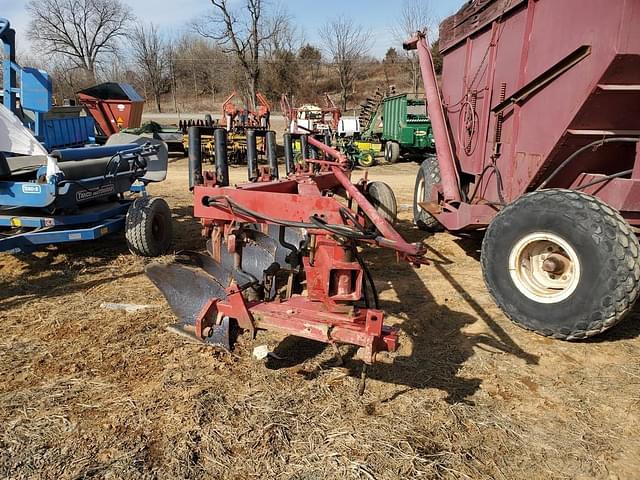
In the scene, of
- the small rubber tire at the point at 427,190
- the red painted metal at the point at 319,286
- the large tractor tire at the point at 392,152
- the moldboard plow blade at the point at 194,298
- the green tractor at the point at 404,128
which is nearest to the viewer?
the red painted metal at the point at 319,286

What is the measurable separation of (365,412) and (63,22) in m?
50.9

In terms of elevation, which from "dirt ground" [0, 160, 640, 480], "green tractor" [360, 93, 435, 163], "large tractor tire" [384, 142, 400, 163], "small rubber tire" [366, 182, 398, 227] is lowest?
"dirt ground" [0, 160, 640, 480]

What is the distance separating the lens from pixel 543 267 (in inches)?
152

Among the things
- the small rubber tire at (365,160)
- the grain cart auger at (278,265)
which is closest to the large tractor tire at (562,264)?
the grain cart auger at (278,265)

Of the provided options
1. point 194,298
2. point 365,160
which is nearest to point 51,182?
point 194,298

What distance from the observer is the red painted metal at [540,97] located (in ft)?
11.3

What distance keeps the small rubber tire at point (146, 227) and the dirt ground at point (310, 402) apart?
1171 millimetres

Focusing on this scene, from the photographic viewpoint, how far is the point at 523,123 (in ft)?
14.7

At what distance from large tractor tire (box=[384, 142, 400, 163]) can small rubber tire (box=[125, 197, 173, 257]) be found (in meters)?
13.3

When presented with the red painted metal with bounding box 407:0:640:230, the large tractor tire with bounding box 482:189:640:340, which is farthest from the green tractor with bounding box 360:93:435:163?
the large tractor tire with bounding box 482:189:640:340

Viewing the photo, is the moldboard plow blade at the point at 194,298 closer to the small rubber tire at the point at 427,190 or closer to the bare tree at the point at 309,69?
the small rubber tire at the point at 427,190

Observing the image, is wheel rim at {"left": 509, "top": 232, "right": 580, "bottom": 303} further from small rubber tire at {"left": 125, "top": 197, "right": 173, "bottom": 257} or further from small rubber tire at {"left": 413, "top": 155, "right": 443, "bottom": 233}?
small rubber tire at {"left": 125, "top": 197, "right": 173, "bottom": 257}

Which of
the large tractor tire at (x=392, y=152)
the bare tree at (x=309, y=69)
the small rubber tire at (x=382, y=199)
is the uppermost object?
the bare tree at (x=309, y=69)

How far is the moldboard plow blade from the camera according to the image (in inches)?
120
